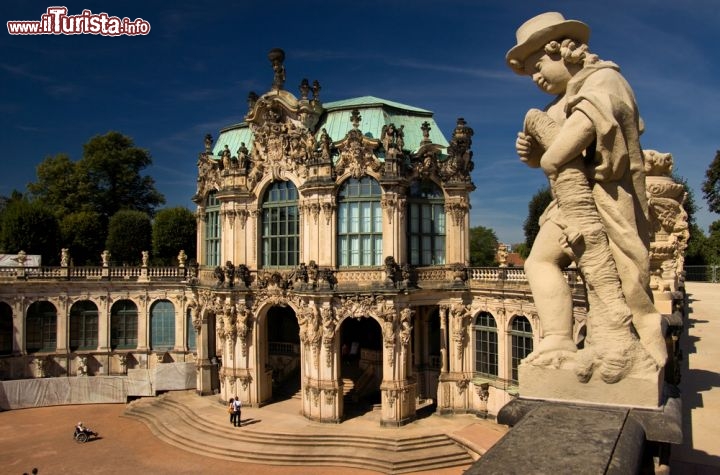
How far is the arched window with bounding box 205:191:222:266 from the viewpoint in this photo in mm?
33375

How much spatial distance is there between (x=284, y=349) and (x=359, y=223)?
11453 millimetres

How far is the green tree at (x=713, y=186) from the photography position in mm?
53781

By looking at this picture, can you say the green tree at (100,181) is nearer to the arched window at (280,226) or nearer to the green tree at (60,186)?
the green tree at (60,186)

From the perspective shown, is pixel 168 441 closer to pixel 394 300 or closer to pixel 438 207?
pixel 394 300

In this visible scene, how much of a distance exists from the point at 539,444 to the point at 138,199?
62.4 meters

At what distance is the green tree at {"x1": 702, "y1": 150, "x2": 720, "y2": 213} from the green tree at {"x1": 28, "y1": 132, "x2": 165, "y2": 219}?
56.2 meters

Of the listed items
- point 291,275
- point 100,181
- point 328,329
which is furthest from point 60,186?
point 328,329

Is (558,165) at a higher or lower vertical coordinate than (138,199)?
lower

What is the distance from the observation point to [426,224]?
29.5 metres

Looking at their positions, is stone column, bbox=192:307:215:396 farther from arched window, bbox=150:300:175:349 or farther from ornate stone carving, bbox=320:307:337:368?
ornate stone carving, bbox=320:307:337:368

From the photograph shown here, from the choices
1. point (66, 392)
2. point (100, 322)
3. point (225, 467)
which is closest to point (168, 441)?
point (225, 467)

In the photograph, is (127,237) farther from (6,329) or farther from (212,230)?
(212,230)

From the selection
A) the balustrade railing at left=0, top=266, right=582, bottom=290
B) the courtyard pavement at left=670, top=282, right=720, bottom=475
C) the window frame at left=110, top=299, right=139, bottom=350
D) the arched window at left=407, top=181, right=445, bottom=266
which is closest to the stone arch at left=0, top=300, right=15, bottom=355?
the balustrade railing at left=0, top=266, right=582, bottom=290

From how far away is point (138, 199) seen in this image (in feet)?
200
